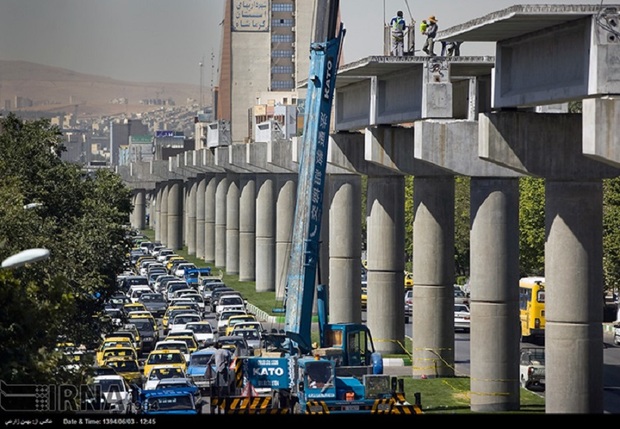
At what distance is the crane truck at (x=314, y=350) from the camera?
2898 centimetres

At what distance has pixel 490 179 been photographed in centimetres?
3641

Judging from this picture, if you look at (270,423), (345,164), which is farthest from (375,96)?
(270,423)

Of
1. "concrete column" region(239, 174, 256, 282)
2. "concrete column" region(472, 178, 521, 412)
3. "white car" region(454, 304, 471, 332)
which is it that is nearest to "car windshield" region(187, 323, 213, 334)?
"white car" region(454, 304, 471, 332)

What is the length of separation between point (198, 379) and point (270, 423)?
29.5 metres

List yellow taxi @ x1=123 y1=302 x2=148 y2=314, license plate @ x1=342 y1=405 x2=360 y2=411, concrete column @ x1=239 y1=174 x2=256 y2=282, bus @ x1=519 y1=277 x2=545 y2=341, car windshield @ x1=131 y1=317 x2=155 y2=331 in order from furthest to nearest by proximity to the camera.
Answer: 1. concrete column @ x1=239 y1=174 x2=256 y2=282
2. yellow taxi @ x1=123 y1=302 x2=148 y2=314
3. bus @ x1=519 y1=277 x2=545 y2=341
4. car windshield @ x1=131 y1=317 x2=155 y2=331
5. license plate @ x1=342 y1=405 x2=360 y2=411

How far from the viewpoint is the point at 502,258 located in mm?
36031

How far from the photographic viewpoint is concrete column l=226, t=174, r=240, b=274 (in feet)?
341

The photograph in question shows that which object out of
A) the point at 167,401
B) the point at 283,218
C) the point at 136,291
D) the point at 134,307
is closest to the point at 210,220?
the point at 283,218

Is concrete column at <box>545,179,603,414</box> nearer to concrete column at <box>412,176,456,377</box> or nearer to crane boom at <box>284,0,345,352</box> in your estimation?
crane boom at <box>284,0,345,352</box>

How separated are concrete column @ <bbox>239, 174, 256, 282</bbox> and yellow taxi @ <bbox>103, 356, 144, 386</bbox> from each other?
5457 cm

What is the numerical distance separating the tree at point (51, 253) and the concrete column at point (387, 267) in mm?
8705

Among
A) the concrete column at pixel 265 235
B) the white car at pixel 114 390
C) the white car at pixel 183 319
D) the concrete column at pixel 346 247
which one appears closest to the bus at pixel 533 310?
the concrete column at pixel 346 247

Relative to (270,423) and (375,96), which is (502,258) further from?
(270,423)

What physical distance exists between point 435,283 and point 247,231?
178 feet
